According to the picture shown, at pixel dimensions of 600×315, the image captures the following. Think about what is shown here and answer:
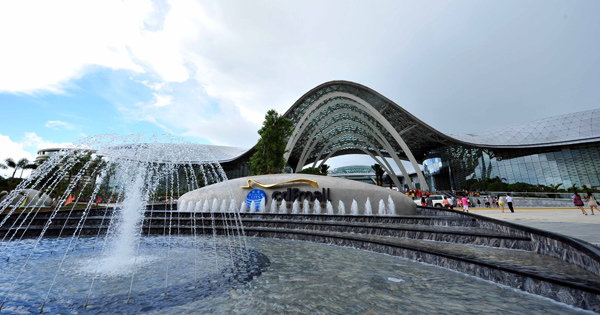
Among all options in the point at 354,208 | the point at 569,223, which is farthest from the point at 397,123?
the point at 569,223

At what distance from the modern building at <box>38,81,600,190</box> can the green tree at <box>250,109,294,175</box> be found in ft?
29.4

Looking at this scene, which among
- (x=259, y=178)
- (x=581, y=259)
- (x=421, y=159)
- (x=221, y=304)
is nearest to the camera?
(x=221, y=304)

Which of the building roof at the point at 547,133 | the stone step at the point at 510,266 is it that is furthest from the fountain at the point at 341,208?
the building roof at the point at 547,133

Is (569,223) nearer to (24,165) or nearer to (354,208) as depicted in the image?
(354,208)

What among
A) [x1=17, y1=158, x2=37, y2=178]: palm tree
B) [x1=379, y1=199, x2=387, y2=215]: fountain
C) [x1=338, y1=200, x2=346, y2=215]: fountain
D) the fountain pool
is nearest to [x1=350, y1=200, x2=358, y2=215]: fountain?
[x1=338, y1=200, x2=346, y2=215]: fountain

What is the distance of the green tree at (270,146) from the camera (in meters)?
26.0

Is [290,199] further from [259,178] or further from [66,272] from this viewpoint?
[66,272]

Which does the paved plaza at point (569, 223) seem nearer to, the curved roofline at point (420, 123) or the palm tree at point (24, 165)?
the curved roofline at point (420, 123)

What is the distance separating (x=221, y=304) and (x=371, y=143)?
55.8 meters

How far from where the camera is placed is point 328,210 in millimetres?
14773

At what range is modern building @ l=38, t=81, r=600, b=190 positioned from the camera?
35938 mm

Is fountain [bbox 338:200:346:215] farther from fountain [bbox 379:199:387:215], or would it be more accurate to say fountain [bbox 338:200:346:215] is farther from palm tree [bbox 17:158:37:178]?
palm tree [bbox 17:158:37:178]

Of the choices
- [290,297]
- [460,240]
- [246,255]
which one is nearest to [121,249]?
[246,255]

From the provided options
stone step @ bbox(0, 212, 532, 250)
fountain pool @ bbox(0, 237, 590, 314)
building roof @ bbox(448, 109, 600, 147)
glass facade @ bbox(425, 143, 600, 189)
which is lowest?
fountain pool @ bbox(0, 237, 590, 314)
